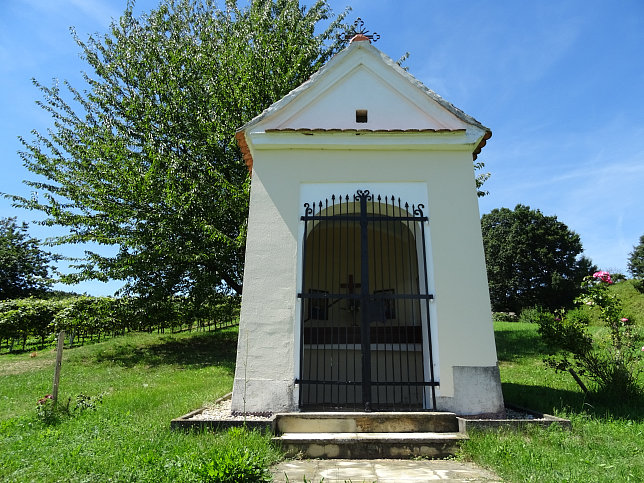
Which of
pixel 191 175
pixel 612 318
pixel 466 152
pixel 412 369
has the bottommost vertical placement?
pixel 412 369

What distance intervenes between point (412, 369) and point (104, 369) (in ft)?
30.9

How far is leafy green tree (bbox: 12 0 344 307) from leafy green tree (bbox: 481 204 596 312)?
2988 cm

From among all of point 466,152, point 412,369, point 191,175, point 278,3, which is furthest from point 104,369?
point 278,3

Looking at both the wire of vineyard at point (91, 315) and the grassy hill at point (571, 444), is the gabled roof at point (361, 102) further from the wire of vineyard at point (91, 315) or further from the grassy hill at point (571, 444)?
the wire of vineyard at point (91, 315)

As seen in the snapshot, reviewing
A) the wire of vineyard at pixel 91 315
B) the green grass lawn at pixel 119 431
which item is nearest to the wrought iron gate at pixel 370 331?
the green grass lawn at pixel 119 431

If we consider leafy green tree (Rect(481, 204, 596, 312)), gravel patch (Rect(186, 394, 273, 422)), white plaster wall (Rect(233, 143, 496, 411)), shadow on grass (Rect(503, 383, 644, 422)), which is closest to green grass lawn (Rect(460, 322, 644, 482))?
shadow on grass (Rect(503, 383, 644, 422))

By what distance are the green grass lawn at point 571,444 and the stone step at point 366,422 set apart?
0.46 metres

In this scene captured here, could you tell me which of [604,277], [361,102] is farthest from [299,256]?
[604,277]

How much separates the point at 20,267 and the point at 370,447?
133 feet

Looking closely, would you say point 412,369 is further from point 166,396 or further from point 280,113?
point 280,113

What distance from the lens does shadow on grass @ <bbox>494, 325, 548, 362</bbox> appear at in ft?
37.2

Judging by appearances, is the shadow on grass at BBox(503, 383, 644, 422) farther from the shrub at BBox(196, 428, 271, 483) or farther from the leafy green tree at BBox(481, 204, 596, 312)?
the leafy green tree at BBox(481, 204, 596, 312)

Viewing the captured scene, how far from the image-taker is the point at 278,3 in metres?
16.2

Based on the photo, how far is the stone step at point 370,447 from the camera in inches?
173
